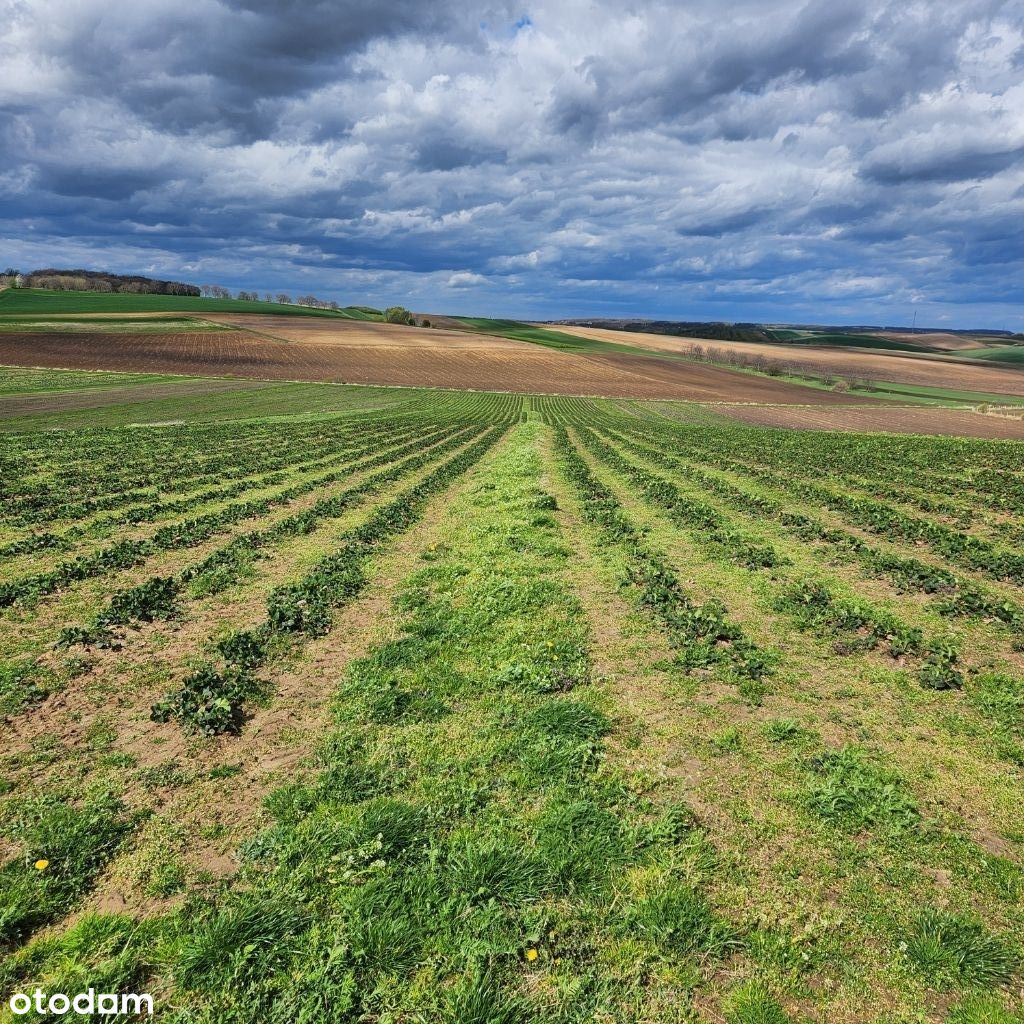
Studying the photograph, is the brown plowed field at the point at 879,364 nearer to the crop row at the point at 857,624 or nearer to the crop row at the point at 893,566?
the crop row at the point at 893,566

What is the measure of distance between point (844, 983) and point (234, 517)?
16765mm

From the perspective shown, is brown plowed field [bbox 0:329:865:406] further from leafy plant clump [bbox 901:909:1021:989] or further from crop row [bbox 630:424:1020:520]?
leafy plant clump [bbox 901:909:1021:989]

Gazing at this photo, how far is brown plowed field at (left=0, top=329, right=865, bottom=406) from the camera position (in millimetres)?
80125

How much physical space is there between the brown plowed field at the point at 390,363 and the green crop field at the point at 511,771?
72298 mm

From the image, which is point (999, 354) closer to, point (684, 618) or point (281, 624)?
point (684, 618)

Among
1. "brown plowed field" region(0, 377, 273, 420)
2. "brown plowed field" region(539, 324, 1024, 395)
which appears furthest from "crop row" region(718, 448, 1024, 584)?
"brown plowed field" region(539, 324, 1024, 395)

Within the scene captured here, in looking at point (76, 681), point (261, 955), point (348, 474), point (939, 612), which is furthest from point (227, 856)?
point (348, 474)

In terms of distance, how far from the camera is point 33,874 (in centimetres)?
489

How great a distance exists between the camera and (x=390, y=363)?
9700cm

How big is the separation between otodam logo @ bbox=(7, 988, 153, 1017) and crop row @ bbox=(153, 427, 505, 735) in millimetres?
3174

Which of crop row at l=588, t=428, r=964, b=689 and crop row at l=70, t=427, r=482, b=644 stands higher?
crop row at l=588, t=428, r=964, b=689

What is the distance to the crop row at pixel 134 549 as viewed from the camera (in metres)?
11.3

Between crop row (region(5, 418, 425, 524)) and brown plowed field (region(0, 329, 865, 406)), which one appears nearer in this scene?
crop row (region(5, 418, 425, 524))

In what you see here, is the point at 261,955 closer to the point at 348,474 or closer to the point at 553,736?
the point at 553,736
